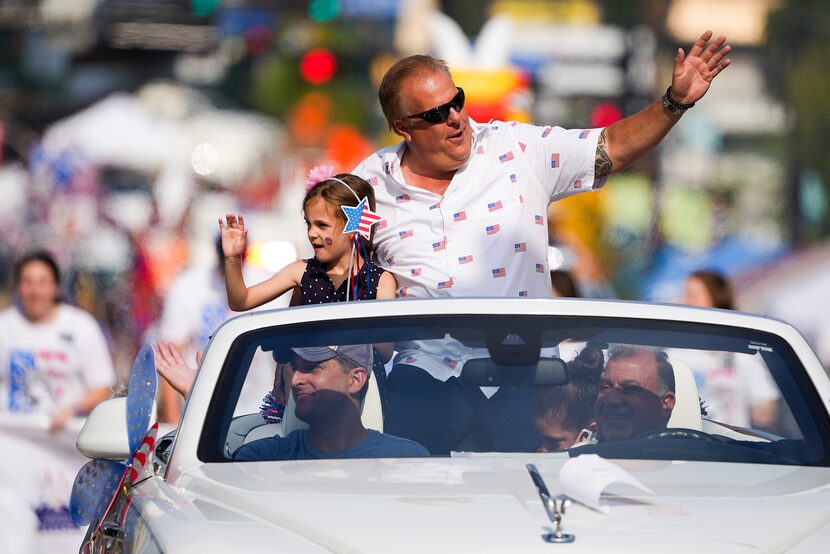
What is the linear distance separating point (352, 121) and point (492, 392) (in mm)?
22427

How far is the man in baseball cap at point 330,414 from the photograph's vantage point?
400cm

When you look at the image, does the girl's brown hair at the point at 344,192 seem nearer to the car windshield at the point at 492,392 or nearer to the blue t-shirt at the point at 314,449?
the car windshield at the point at 492,392

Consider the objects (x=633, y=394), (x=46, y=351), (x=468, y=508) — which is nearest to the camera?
(x=468, y=508)

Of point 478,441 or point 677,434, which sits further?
point 677,434

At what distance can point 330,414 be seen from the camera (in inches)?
162

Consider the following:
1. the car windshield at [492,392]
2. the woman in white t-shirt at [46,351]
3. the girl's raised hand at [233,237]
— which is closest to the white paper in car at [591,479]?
the car windshield at [492,392]

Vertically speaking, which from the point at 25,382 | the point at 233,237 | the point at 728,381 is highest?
the point at 233,237

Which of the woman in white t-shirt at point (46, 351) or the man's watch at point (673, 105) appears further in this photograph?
the woman in white t-shirt at point (46, 351)

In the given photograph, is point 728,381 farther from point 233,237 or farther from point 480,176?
point 233,237

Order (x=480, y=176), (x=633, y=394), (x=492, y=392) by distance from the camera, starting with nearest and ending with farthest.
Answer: (x=492, y=392) → (x=633, y=394) → (x=480, y=176)

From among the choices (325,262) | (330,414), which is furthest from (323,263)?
(330,414)

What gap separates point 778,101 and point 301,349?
2186 centimetres

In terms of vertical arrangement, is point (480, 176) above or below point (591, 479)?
above

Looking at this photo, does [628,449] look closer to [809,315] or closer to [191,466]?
[191,466]
